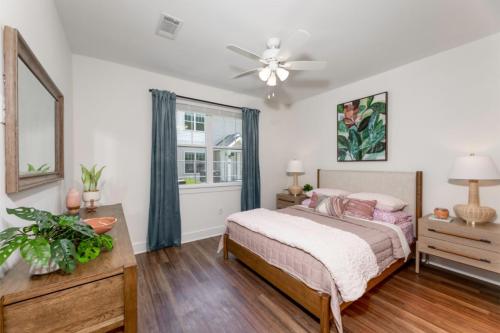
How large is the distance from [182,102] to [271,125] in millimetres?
1891

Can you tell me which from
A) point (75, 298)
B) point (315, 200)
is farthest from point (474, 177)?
point (75, 298)

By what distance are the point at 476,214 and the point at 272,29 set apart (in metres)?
2.87

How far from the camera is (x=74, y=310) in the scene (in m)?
0.91

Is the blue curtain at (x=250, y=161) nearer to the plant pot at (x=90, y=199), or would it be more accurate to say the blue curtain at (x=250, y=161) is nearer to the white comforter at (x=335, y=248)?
the white comforter at (x=335, y=248)

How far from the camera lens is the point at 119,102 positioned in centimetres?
297

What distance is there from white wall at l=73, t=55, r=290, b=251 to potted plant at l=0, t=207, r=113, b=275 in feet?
7.16

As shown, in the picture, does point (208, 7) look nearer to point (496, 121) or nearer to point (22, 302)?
point (22, 302)

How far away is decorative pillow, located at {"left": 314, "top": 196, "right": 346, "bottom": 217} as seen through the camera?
2.89m

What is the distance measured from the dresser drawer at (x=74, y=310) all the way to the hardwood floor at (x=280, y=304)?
964 mm

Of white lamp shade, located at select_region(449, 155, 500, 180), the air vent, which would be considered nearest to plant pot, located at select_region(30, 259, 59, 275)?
the air vent

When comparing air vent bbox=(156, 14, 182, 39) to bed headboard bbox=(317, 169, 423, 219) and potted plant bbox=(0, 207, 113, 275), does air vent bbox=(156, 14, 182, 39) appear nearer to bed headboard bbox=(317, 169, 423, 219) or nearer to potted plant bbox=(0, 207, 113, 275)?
potted plant bbox=(0, 207, 113, 275)

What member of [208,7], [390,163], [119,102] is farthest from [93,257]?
[390,163]

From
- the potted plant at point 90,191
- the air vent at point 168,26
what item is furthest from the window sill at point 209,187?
the air vent at point 168,26

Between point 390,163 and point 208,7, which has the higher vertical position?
point 208,7
